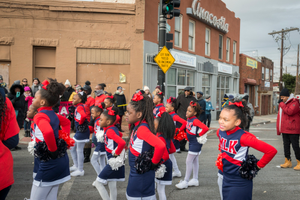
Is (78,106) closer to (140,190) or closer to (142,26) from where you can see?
(140,190)

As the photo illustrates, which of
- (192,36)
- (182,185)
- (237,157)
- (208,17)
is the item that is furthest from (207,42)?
(237,157)

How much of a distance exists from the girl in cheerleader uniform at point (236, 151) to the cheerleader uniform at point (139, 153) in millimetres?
811

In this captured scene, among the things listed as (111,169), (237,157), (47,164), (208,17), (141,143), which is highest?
(208,17)

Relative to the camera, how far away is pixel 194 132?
197 inches

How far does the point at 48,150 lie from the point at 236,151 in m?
2.20

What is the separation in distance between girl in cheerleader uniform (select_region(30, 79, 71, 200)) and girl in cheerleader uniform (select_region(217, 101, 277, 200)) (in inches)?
76.8

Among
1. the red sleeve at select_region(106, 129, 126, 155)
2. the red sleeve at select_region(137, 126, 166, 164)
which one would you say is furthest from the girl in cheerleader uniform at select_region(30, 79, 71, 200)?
the red sleeve at select_region(137, 126, 166, 164)

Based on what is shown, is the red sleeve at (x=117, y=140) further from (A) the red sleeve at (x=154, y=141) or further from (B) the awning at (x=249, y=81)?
(B) the awning at (x=249, y=81)

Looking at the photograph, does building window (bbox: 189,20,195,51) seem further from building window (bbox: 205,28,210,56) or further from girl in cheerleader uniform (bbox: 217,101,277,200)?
girl in cheerleader uniform (bbox: 217,101,277,200)

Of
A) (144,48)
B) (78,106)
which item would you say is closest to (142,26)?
(144,48)

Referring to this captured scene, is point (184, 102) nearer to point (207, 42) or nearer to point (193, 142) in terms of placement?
point (193, 142)

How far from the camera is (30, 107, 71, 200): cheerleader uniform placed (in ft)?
9.53

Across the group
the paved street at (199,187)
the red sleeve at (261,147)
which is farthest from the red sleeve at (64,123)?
the red sleeve at (261,147)

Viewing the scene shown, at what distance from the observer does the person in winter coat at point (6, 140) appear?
7.39 feet
